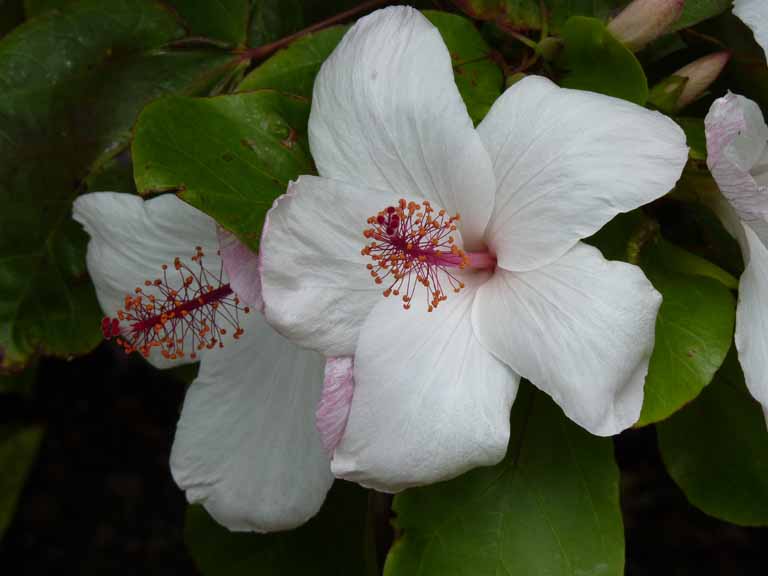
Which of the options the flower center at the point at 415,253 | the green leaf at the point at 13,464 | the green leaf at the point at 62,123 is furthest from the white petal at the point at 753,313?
the green leaf at the point at 13,464

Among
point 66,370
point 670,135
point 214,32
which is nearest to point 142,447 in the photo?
point 66,370

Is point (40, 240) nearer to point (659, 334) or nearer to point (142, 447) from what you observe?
point (659, 334)

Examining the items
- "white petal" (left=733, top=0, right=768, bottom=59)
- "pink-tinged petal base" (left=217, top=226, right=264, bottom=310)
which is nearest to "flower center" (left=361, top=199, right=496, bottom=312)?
"pink-tinged petal base" (left=217, top=226, right=264, bottom=310)

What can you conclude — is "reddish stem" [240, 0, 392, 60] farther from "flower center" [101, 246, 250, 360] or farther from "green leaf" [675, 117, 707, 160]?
"green leaf" [675, 117, 707, 160]

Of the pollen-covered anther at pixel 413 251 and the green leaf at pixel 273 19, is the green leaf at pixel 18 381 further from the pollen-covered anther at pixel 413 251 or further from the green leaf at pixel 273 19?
the pollen-covered anther at pixel 413 251

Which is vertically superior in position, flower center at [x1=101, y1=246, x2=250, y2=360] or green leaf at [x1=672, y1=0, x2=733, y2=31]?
green leaf at [x1=672, y1=0, x2=733, y2=31]

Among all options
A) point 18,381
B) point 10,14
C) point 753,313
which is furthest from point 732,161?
point 18,381
